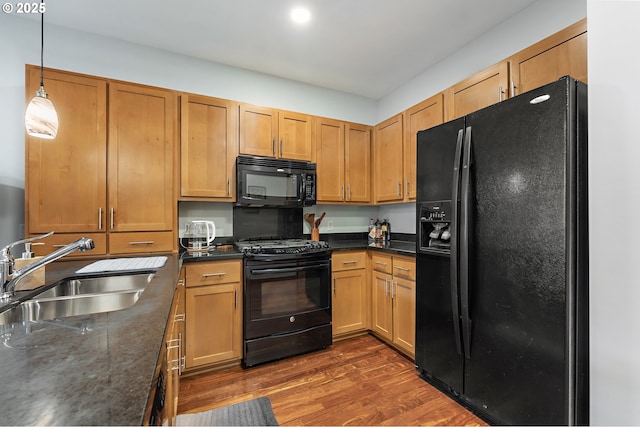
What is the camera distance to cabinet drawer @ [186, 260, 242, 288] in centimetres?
210

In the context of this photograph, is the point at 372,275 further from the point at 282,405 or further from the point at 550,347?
the point at 550,347

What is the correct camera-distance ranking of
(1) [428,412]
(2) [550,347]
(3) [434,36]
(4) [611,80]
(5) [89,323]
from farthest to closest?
(3) [434,36] → (1) [428,412] → (2) [550,347] → (4) [611,80] → (5) [89,323]

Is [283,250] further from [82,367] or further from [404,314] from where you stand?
[82,367]

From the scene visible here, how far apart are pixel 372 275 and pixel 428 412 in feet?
4.04

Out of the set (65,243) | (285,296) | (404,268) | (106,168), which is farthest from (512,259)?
(65,243)

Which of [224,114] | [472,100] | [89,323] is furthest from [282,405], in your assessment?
[472,100]

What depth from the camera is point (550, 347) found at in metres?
1.30

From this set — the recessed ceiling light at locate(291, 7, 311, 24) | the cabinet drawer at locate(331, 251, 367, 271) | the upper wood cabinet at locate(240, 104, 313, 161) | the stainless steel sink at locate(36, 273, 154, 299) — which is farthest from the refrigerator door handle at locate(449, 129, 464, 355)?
the stainless steel sink at locate(36, 273, 154, 299)

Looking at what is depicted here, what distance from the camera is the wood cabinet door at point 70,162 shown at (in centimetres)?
189

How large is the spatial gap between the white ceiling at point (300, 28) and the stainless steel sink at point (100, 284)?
1.85 metres

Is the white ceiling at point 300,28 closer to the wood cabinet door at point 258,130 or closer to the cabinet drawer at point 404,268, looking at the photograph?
the wood cabinet door at point 258,130

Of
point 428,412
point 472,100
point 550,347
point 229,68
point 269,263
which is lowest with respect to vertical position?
point 428,412

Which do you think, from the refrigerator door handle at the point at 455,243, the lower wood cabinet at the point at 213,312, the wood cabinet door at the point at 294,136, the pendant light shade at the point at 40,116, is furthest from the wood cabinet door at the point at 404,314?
the pendant light shade at the point at 40,116

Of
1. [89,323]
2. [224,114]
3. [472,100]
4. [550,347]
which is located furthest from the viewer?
[224,114]
